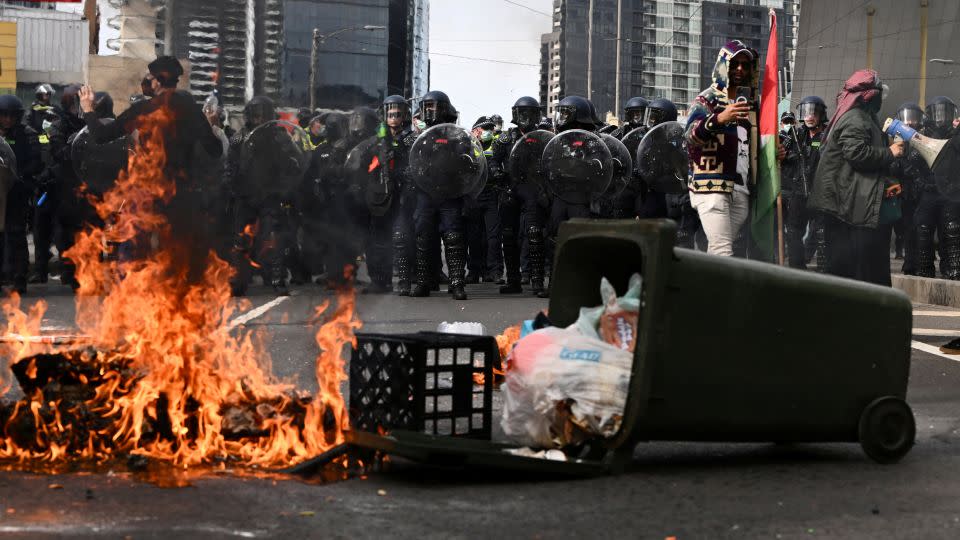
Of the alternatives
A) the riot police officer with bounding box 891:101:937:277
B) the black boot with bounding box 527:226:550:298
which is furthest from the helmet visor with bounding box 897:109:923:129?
the black boot with bounding box 527:226:550:298

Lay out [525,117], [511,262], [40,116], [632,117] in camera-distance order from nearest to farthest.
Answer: [511,262] → [40,116] → [525,117] → [632,117]

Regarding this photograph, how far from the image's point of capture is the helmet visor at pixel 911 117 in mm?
20078

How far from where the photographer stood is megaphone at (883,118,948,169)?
10539 millimetres

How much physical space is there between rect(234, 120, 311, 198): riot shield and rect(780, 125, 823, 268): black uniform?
6487 millimetres

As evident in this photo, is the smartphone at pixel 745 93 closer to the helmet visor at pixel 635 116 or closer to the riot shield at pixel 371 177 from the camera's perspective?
the riot shield at pixel 371 177

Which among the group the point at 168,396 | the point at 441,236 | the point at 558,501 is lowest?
the point at 558,501

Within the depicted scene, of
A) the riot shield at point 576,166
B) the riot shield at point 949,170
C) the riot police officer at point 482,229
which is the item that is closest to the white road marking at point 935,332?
the riot shield at point 949,170

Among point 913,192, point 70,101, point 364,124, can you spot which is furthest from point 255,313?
point 913,192

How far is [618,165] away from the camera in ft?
51.8

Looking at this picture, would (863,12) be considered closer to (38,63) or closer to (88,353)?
(38,63)

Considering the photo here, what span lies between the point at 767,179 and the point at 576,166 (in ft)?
19.9

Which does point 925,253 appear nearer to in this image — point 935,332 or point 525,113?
point 525,113

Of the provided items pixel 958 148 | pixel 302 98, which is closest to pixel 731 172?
pixel 302 98

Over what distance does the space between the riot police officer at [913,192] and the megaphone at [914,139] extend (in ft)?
7.82
